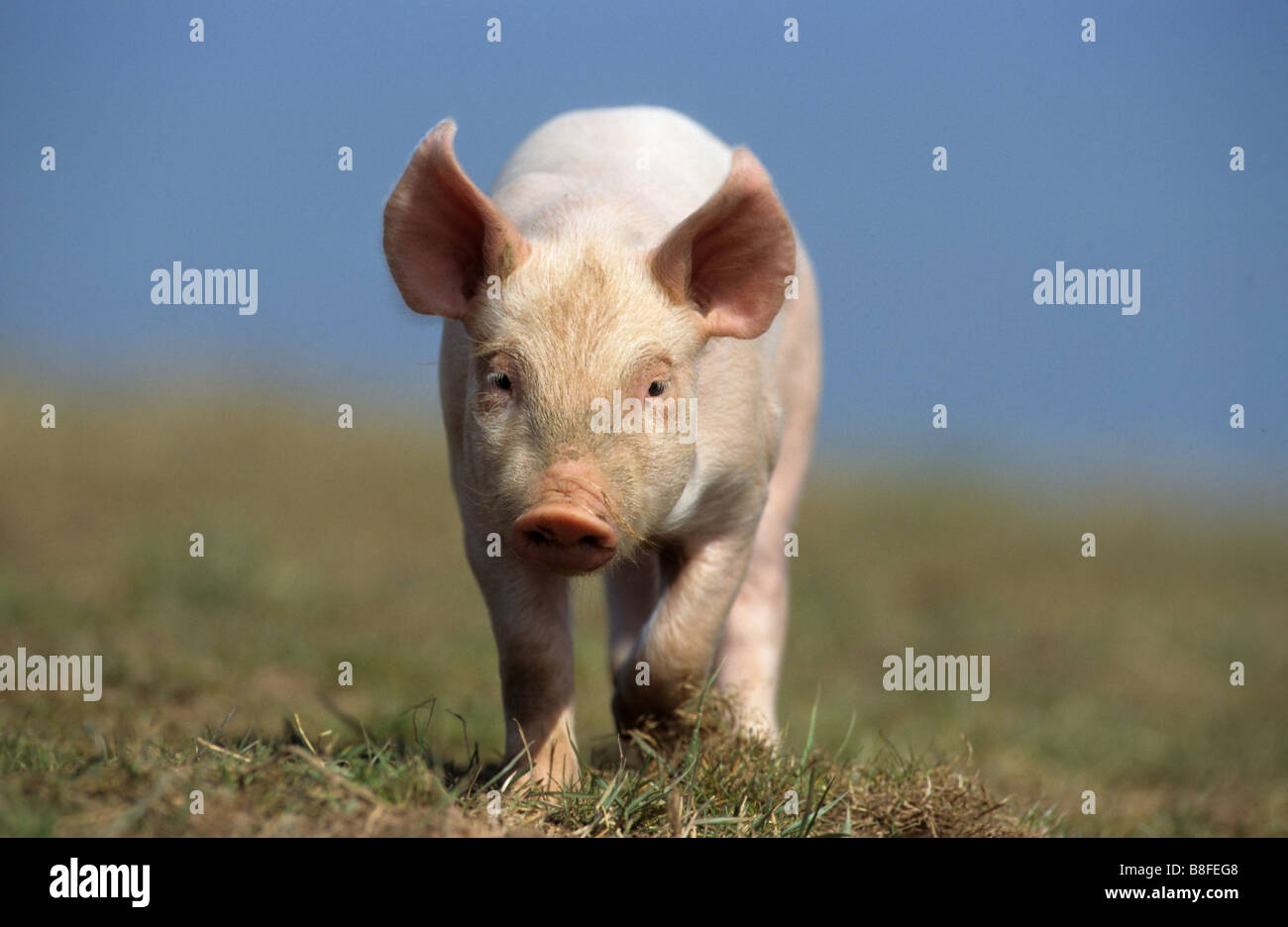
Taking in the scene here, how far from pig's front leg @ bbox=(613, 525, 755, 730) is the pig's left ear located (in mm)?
837

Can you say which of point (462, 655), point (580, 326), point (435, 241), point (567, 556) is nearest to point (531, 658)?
point (567, 556)

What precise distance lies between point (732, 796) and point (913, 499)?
11592 mm

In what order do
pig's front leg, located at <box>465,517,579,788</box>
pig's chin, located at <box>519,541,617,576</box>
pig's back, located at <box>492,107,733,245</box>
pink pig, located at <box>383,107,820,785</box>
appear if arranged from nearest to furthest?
pig's chin, located at <box>519,541,617,576</box> < pink pig, located at <box>383,107,820,785</box> < pig's front leg, located at <box>465,517,579,788</box> < pig's back, located at <box>492,107,733,245</box>

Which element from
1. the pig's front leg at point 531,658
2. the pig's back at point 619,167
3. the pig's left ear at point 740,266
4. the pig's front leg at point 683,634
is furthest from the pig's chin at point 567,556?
the pig's back at point 619,167

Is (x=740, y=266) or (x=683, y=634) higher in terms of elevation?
(x=740, y=266)

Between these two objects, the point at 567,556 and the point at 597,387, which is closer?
the point at 567,556

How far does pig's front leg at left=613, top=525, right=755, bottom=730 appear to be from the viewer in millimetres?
4918

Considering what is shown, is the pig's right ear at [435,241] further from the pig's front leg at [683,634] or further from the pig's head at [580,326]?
the pig's front leg at [683,634]

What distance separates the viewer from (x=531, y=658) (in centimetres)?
476

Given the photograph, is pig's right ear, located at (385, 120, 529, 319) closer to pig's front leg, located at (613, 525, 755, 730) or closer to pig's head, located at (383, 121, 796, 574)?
pig's head, located at (383, 121, 796, 574)

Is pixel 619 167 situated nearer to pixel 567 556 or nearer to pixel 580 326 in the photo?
pixel 580 326

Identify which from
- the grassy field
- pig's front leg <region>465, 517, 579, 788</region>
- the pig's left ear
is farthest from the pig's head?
the grassy field

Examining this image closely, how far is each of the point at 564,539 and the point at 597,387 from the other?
495mm
